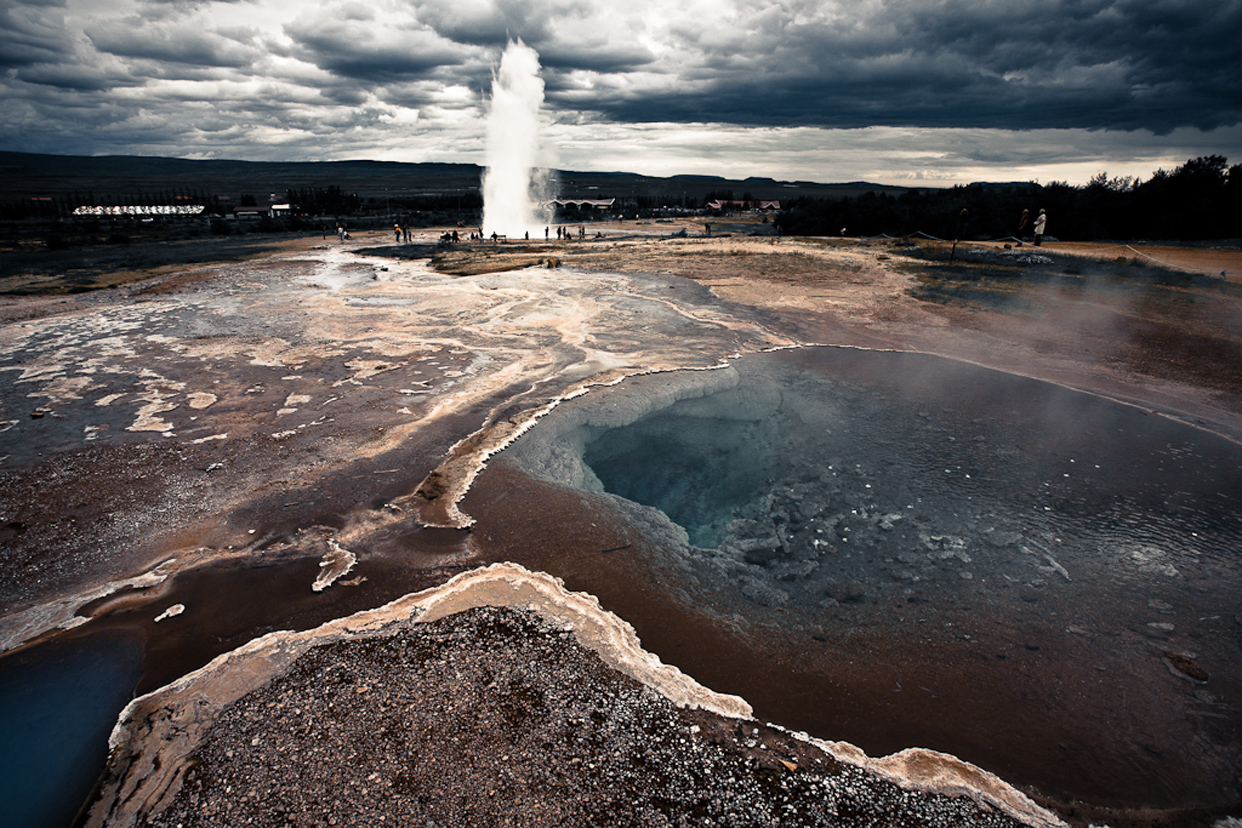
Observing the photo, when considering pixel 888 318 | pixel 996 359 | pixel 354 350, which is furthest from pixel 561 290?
pixel 996 359

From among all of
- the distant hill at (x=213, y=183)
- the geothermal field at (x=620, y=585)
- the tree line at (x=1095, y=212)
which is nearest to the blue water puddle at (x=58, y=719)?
the geothermal field at (x=620, y=585)

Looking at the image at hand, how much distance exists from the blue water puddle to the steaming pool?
3.87 meters

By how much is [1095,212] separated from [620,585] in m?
37.3

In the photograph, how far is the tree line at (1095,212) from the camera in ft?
87.1

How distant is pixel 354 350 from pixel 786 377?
8591 millimetres

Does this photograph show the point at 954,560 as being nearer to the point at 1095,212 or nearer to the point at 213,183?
the point at 1095,212

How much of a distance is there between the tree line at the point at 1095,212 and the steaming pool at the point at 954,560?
18.4m

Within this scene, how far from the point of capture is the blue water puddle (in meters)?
3.33

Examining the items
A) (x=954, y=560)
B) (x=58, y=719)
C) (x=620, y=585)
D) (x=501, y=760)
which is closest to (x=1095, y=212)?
(x=954, y=560)

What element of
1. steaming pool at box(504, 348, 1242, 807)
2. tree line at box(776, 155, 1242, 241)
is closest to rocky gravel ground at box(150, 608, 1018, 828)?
steaming pool at box(504, 348, 1242, 807)

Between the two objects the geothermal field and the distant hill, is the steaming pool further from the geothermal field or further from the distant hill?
the distant hill

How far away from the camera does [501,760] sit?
3.40 meters

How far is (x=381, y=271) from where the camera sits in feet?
75.1

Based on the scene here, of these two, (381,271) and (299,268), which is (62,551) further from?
(299,268)
